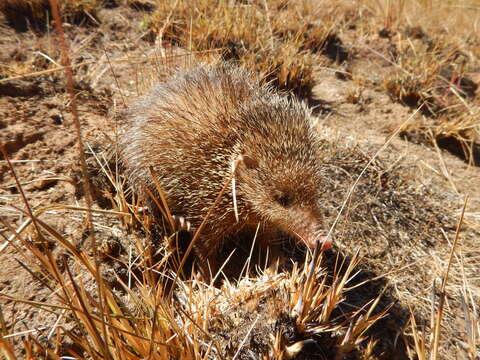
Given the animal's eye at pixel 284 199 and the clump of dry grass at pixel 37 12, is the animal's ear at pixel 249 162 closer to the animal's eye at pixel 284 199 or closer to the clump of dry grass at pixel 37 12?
the animal's eye at pixel 284 199

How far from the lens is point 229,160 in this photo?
2.37 m

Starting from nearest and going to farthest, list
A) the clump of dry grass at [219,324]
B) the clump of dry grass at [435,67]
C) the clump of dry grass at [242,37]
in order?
the clump of dry grass at [219,324]
the clump of dry grass at [242,37]
the clump of dry grass at [435,67]

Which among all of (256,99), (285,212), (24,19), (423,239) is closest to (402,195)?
(423,239)

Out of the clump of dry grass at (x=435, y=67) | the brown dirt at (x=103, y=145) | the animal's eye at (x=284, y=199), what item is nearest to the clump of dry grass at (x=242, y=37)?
the brown dirt at (x=103, y=145)

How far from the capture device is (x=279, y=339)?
156 centimetres

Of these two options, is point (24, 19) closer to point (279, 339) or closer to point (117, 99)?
point (117, 99)

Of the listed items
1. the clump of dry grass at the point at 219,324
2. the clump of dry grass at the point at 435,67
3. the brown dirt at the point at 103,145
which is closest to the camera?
the clump of dry grass at the point at 219,324

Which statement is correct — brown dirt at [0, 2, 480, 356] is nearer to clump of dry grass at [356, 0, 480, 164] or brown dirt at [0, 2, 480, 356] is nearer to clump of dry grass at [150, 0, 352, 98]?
clump of dry grass at [356, 0, 480, 164]

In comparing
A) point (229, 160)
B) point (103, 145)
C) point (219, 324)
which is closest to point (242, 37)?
point (103, 145)

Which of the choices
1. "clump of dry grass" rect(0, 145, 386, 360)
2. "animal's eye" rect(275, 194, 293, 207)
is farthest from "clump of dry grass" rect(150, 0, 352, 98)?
"clump of dry grass" rect(0, 145, 386, 360)

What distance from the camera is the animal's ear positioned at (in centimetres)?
233

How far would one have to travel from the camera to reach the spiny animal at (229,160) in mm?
2324

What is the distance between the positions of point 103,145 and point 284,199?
1.66 metres

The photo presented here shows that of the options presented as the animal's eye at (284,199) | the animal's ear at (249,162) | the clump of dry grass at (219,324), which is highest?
the animal's ear at (249,162)
